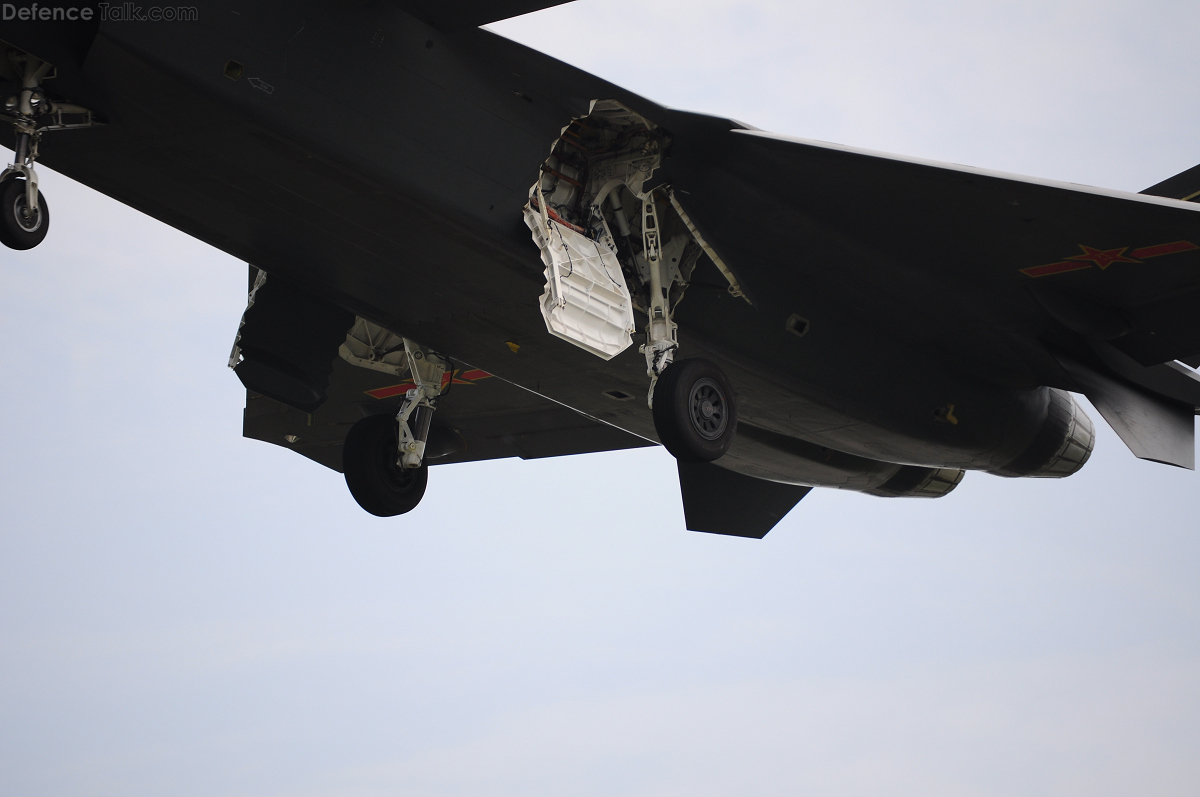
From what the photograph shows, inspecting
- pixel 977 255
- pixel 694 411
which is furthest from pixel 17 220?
pixel 977 255

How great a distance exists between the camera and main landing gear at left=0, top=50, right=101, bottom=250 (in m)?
6.64

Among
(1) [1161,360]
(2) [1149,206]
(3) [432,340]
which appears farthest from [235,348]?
(1) [1161,360]

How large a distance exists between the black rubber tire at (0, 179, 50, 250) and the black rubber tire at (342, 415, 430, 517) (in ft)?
16.1

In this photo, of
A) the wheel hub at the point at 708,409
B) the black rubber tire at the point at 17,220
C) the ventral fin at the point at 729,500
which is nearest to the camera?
the black rubber tire at the point at 17,220

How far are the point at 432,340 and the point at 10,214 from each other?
3.85 metres

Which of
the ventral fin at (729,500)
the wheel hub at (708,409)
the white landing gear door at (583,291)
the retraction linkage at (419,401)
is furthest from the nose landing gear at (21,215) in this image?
the ventral fin at (729,500)

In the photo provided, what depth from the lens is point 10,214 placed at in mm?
6621

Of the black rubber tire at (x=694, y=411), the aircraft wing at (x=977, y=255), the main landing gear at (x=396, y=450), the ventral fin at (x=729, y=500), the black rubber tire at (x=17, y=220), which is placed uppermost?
the aircraft wing at (x=977, y=255)

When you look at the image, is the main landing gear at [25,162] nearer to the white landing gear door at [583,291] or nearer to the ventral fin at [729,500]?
the white landing gear door at [583,291]

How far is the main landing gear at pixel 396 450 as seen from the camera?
1130 centimetres

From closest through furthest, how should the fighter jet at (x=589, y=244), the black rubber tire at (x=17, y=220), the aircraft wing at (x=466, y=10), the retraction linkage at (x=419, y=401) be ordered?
the black rubber tire at (x=17, y=220) < the fighter jet at (x=589, y=244) < the aircraft wing at (x=466, y=10) < the retraction linkage at (x=419, y=401)

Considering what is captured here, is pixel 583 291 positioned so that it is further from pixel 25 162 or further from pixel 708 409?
pixel 25 162

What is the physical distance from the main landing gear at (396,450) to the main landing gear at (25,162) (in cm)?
463

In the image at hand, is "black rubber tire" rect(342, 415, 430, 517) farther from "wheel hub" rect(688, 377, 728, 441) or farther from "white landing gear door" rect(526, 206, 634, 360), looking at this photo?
"wheel hub" rect(688, 377, 728, 441)
